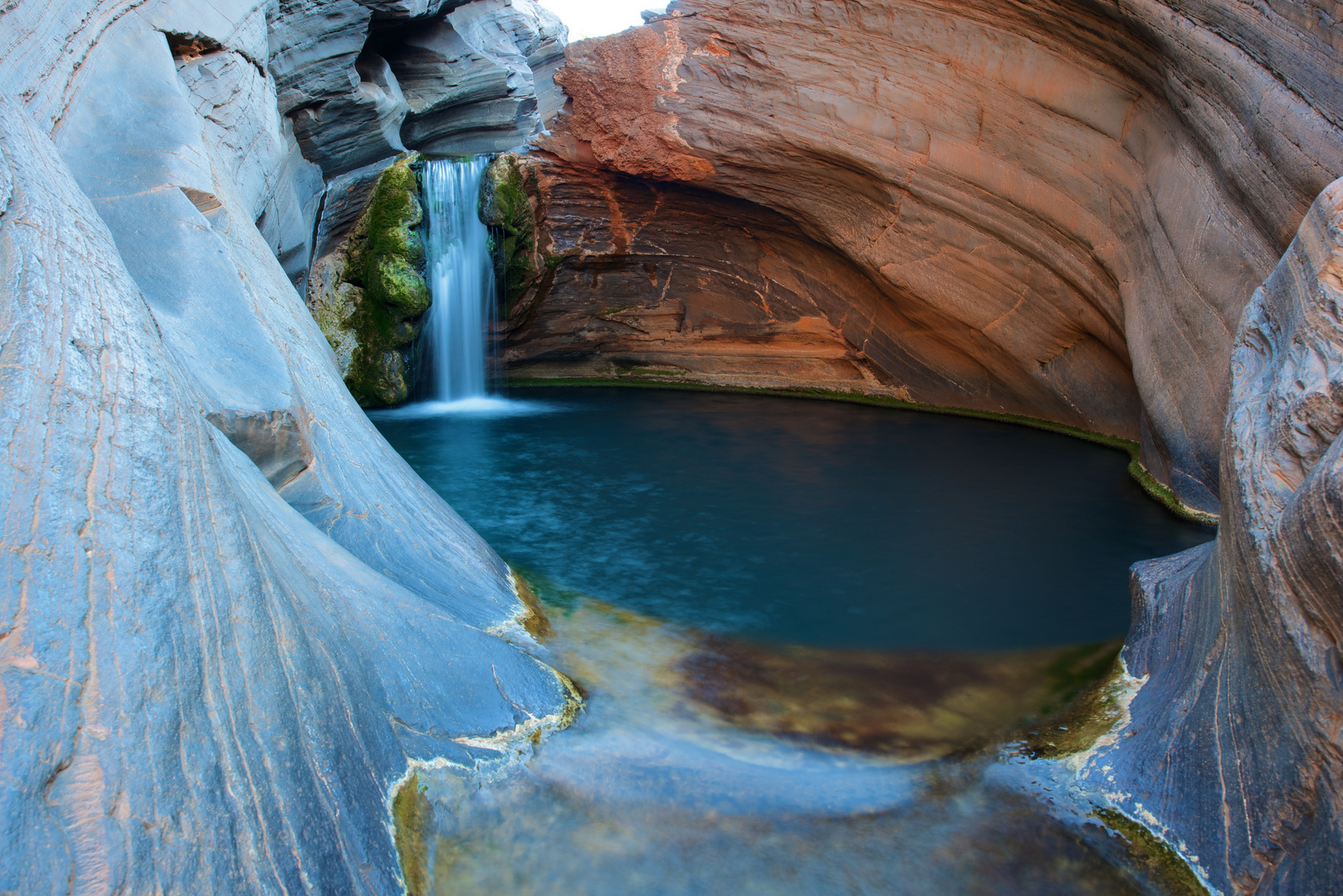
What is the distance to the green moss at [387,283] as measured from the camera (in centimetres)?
972

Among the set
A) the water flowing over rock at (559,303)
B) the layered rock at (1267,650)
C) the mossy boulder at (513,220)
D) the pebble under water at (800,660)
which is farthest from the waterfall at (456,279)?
the layered rock at (1267,650)

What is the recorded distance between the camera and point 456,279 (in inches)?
406

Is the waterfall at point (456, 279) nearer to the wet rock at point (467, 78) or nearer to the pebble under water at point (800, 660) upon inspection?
the wet rock at point (467, 78)

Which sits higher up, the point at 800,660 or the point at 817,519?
the point at 817,519

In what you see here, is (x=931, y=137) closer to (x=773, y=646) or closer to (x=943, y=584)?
(x=943, y=584)

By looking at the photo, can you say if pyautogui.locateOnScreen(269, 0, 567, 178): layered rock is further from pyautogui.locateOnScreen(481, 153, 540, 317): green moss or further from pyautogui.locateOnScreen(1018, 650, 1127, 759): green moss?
pyautogui.locateOnScreen(1018, 650, 1127, 759): green moss

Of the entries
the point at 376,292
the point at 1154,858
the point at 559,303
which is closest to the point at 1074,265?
the point at 1154,858

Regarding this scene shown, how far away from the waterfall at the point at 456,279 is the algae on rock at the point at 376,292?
0.95ft

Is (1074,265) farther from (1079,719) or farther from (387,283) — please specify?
(387,283)

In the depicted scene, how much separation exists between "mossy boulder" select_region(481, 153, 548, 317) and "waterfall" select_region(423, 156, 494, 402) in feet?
0.45

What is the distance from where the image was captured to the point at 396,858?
2.28 metres

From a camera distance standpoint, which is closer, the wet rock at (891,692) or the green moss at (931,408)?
the wet rock at (891,692)

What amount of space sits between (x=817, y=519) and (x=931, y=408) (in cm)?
429

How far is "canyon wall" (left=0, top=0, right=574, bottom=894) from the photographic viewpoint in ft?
5.25
